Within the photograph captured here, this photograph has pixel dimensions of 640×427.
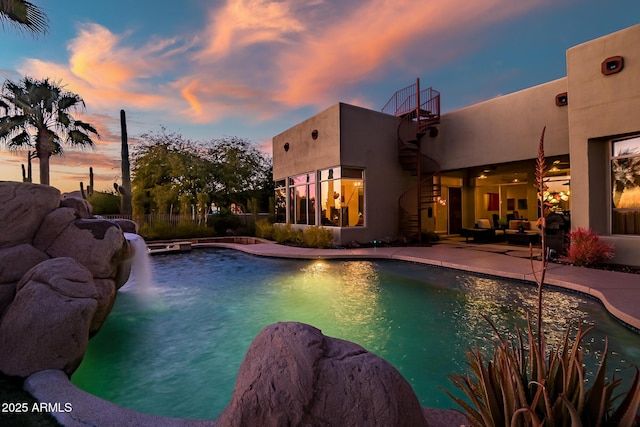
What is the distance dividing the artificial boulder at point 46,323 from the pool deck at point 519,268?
3968mm

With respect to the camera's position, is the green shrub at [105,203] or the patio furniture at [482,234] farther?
the green shrub at [105,203]

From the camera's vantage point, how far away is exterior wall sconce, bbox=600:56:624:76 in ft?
22.4

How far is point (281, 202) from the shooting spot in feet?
50.8

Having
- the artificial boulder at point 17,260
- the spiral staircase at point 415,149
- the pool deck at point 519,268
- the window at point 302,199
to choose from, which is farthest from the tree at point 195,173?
the artificial boulder at point 17,260

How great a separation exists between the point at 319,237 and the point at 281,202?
5.00m

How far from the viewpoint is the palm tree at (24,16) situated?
7.30m

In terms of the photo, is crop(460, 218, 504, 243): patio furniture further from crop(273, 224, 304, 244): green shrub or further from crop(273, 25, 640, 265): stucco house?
crop(273, 224, 304, 244): green shrub

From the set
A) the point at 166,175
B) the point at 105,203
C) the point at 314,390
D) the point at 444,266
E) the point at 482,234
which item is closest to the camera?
the point at 314,390

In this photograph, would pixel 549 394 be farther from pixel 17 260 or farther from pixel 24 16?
pixel 24 16

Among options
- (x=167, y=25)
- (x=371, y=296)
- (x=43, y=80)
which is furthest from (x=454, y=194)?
(x=43, y=80)

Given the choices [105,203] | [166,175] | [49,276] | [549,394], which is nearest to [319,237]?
[49,276]

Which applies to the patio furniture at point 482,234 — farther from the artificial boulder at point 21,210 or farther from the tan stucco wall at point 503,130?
the artificial boulder at point 21,210

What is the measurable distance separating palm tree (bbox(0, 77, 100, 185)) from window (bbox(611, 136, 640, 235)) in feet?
69.2

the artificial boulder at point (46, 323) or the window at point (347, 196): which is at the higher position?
the window at point (347, 196)
